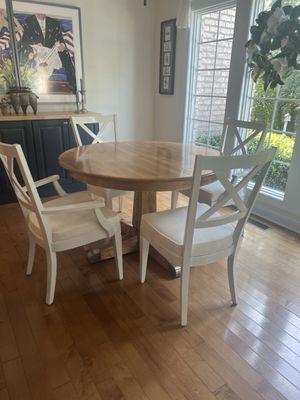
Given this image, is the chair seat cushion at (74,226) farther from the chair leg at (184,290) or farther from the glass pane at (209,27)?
the glass pane at (209,27)

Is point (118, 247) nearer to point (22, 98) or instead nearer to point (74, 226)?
point (74, 226)

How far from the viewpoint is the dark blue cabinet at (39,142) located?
2.97m

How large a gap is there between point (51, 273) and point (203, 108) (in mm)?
2798

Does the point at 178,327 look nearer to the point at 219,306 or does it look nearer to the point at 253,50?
the point at 219,306

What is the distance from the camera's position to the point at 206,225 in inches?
57.2

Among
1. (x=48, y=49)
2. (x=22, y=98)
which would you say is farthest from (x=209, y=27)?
(x=22, y=98)

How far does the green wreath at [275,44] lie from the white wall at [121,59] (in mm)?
1802

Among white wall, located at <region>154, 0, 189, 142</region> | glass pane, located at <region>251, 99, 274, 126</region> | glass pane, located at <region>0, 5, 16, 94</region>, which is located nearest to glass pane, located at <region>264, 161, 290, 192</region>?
glass pane, located at <region>251, 99, 274, 126</region>

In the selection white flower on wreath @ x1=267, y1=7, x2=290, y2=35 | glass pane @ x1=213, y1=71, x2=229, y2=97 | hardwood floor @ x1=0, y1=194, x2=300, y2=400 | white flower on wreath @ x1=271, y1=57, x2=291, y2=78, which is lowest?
hardwood floor @ x1=0, y1=194, x2=300, y2=400

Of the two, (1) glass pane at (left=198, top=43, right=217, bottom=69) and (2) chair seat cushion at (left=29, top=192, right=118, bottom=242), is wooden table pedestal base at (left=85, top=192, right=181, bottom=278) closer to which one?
(2) chair seat cushion at (left=29, top=192, right=118, bottom=242)

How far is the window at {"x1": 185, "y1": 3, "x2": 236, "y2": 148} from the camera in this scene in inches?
125

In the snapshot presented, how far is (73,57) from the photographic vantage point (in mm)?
3463

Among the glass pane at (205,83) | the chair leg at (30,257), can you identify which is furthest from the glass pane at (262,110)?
the chair leg at (30,257)

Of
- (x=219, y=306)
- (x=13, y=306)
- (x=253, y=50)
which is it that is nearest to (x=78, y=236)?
(x=13, y=306)
